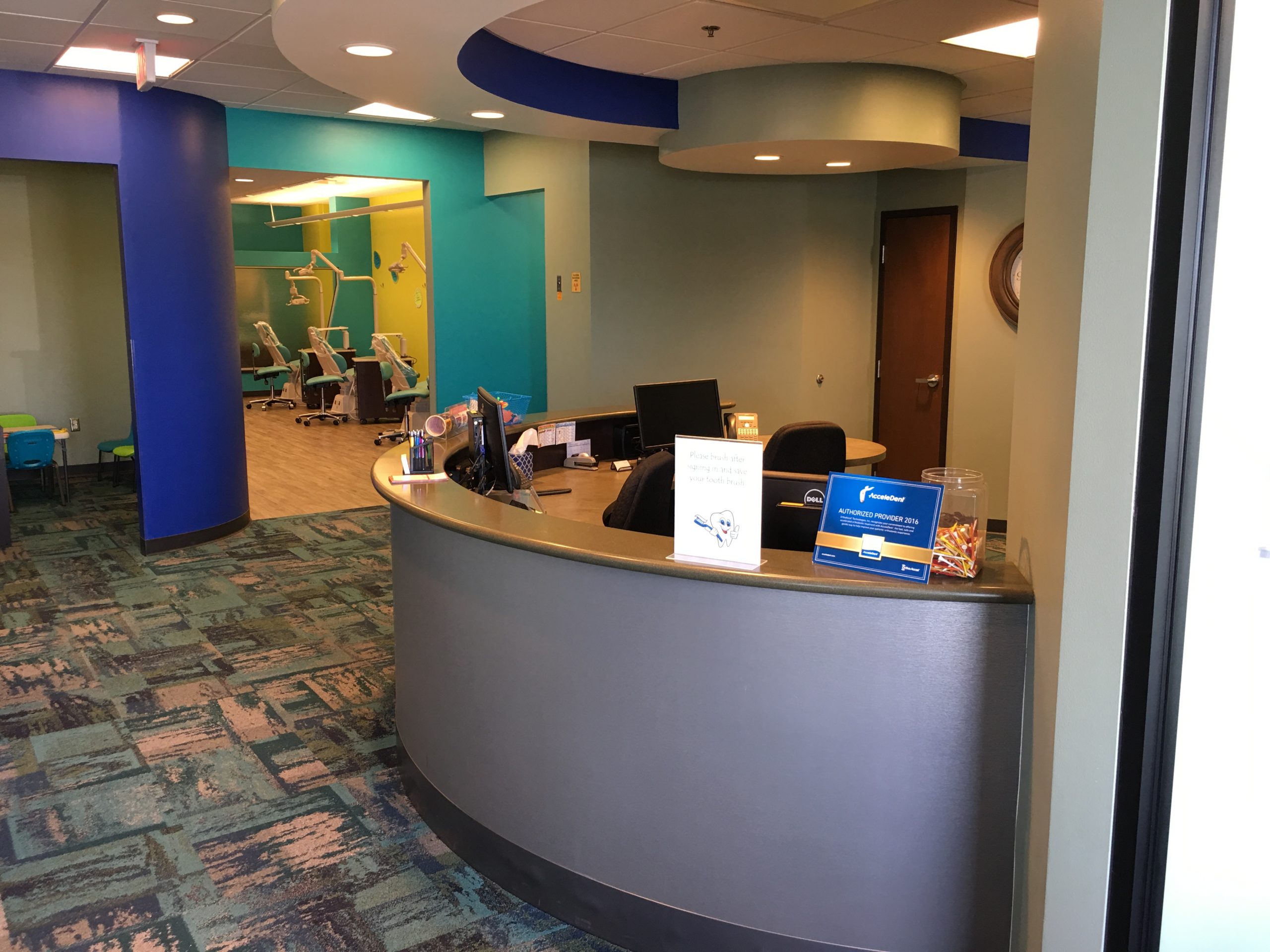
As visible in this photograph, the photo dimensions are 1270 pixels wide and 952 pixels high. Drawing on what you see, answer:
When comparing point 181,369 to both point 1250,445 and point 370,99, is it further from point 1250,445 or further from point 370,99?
point 1250,445

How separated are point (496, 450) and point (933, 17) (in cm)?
251

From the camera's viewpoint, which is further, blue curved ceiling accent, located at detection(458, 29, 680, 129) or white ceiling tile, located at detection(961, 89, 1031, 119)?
white ceiling tile, located at detection(961, 89, 1031, 119)

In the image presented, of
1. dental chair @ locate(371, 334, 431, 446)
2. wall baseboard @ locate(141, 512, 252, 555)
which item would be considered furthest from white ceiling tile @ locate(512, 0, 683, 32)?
dental chair @ locate(371, 334, 431, 446)

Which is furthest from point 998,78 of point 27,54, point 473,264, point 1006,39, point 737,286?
point 27,54

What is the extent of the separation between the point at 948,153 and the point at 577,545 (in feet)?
13.4

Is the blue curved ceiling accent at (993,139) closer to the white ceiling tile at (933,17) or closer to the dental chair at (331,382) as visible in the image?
the white ceiling tile at (933,17)

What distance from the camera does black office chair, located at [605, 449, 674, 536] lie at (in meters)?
3.17

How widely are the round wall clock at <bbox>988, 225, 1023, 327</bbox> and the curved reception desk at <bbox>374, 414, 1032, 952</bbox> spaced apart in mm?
5397

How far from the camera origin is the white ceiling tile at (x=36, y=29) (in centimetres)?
452

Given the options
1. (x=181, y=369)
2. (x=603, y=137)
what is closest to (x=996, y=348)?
(x=603, y=137)

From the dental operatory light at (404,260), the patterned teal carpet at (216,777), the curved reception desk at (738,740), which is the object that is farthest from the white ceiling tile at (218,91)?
the dental operatory light at (404,260)

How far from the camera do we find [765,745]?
233 centimetres

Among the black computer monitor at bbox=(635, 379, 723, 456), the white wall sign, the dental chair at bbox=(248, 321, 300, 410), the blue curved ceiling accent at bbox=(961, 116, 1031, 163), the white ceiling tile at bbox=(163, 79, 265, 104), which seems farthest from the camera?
the dental chair at bbox=(248, 321, 300, 410)

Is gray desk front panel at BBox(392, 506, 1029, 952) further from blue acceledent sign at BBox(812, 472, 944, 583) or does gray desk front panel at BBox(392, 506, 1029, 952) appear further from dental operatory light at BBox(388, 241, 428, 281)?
dental operatory light at BBox(388, 241, 428, 281)
